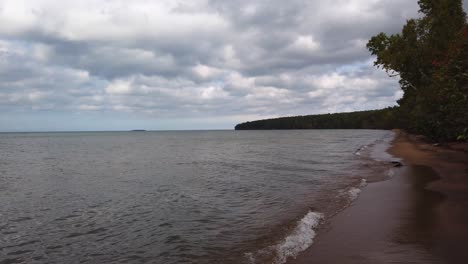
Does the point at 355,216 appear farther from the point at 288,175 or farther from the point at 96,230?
the point at 288,175

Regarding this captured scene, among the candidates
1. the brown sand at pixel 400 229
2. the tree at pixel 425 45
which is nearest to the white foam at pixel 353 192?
the brown sand at pixel 400 229

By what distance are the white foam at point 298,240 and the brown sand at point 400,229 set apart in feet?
0.85

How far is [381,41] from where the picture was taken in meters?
32.4

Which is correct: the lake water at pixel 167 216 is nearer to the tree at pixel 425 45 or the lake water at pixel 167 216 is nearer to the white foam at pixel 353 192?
the white foam at pixel 353 192

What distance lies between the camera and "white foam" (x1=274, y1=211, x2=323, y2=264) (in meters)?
8.15

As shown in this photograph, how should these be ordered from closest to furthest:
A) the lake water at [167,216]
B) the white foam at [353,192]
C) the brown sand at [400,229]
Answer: the brown sand at [400,229]
the lake water at [167,216]
the white foam at [353,192]

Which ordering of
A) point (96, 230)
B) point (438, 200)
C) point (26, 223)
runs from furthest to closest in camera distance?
point (438, 200)
point (26, 223)
point (96, 230)

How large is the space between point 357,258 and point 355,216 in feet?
13.5

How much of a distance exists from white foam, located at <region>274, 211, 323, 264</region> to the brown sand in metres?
0.26

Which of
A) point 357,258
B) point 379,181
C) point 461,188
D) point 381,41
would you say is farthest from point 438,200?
point 381,41

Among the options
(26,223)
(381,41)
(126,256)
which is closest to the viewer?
(126,256)

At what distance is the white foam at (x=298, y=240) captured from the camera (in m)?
8.15

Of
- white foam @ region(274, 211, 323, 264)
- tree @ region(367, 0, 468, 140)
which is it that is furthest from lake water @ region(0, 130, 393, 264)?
tree @ region(367, 0, 468, 140)

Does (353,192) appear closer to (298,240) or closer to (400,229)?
(400,229)
